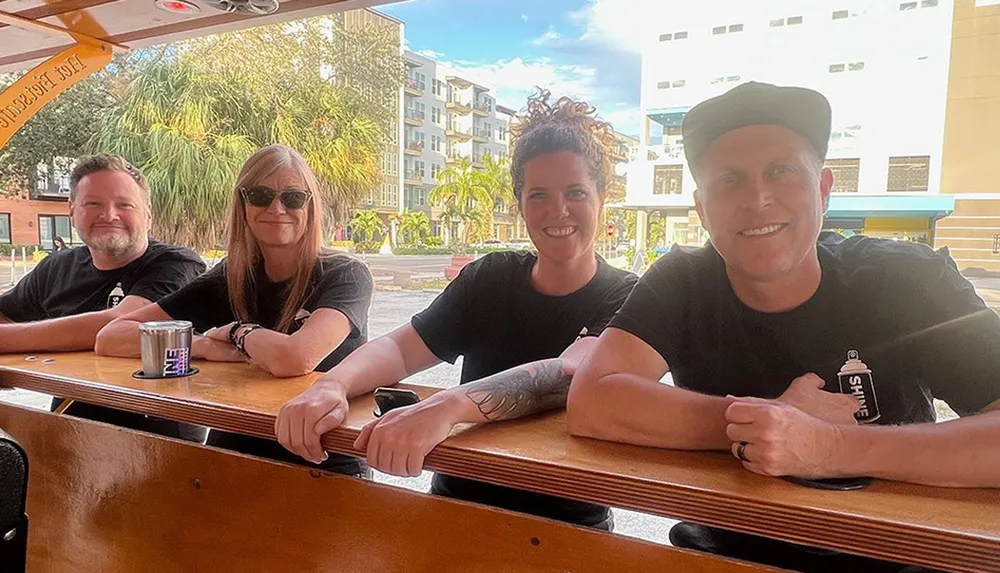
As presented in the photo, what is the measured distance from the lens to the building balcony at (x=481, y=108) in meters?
2.98

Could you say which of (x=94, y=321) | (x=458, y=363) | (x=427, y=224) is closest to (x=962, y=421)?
(x=458, y=363)

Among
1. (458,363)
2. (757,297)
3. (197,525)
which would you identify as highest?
(757,297)

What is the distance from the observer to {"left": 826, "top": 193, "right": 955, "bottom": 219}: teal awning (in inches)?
65.7

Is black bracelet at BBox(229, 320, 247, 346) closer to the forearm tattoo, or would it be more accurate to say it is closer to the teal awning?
the forearm tattoo

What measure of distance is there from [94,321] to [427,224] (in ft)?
5.67

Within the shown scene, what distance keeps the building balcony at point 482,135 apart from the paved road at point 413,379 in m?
0.59

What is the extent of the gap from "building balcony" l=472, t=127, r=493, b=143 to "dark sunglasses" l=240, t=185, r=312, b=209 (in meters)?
1.14

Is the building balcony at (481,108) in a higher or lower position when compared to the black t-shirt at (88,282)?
higher

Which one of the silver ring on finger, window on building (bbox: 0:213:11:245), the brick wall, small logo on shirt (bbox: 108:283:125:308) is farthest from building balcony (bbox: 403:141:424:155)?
the silver ring on finger

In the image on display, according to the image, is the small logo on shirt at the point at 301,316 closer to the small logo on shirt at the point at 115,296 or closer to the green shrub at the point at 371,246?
the small logo on shirt at the point at 115,296

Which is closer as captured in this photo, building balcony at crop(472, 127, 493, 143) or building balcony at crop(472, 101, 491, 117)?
building balcony at crop(472, 127, 493, 143)

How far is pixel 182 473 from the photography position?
1.27m

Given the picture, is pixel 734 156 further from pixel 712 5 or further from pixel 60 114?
pixel 60 114

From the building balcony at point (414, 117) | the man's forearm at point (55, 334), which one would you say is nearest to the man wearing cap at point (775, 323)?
the man's forearm at point (55, 334)
